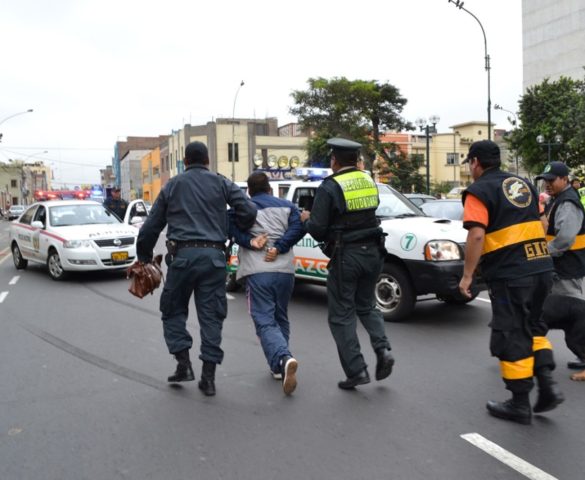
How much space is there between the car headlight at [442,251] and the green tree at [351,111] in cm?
3269

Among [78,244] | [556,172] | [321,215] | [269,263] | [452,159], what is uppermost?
[452,159]

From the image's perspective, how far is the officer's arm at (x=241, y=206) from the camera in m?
4.95

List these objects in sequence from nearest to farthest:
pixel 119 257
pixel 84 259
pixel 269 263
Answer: pixel 269 263 < pixel 84 259 < pixel 119 257

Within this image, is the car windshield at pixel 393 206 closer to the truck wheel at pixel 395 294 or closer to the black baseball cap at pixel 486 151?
the truck wheel at pixel 395 294

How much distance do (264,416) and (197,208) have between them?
166 centimetres

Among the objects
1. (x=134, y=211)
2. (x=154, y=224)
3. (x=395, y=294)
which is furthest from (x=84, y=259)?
(x=154, y=224)

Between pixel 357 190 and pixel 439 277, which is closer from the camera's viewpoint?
pixel 357 190

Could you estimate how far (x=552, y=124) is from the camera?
3634 centimetres

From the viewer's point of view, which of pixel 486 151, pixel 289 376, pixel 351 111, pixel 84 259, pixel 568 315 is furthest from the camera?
pixel 351 111

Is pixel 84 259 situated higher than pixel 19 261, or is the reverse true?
pixel 84 259

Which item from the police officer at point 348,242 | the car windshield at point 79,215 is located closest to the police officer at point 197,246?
the police officer at point 348,242

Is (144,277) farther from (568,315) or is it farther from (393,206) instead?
(393,206)

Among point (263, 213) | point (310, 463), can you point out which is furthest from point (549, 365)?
point (263, 213)

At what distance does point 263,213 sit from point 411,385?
6.16 feet
